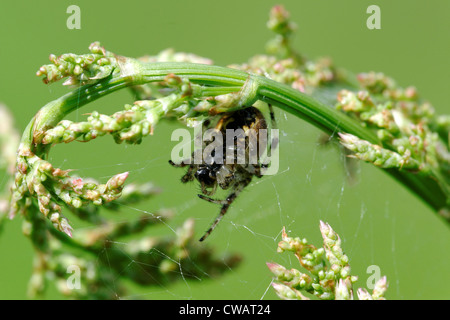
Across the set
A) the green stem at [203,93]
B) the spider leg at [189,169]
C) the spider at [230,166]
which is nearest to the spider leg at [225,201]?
the spider at [230,166]

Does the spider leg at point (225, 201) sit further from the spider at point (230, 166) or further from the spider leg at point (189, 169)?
the spider leg at point (189, 169)

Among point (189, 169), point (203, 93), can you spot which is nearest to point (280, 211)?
point (189, 169)

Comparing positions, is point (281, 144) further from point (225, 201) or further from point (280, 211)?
point (225, 201)

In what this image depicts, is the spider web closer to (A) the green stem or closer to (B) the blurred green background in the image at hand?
(B) the blurred green background

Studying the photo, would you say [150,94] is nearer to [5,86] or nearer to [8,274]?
[8,274]

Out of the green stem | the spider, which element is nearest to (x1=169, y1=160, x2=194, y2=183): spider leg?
the spider

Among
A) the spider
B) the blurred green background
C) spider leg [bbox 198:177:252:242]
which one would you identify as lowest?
spider leg [bbox 198:177:252:242]
